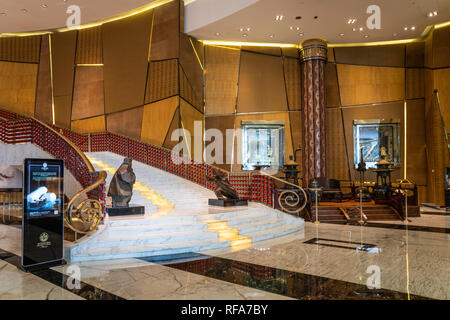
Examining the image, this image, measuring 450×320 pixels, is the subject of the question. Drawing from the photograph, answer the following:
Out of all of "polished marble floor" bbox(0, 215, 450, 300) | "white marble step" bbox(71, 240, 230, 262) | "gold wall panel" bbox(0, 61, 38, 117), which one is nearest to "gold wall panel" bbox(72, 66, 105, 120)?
"gold wall panel" bbox(0, 61, 38, 117)

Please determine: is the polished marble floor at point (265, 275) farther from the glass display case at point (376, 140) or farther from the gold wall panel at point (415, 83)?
the gold wall panel at point (415, 83)

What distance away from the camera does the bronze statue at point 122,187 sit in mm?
5461

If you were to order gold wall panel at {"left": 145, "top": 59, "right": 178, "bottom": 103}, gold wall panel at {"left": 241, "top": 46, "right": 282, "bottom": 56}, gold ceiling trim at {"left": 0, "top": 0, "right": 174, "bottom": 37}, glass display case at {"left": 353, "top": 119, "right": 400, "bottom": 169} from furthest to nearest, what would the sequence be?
gold wall panel at {"left": 241, "top": 46, "right": 282, "bottom": 56} < glass display case at {"left": 353, "top": 119, "right": 400, "bottom": 169} < gold ceiling trim at {"left": 0, "top": 0, "right": 174, "bottom": 37} < gold wall panel at {"left": 145, "top": 59, "right": 178, "bottom": 103}

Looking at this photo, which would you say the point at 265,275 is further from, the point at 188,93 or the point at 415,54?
the point at 415,54

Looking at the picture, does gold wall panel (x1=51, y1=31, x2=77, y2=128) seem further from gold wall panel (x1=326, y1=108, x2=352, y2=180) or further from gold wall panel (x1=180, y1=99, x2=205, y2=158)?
gold wall panel (x1=326, y1=108, x2=352, y2=180)

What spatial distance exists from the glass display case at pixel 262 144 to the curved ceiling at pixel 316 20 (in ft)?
9.85

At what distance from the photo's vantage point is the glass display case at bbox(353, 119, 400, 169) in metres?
11.2

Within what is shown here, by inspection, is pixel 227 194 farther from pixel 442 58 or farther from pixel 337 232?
pixel 442 58

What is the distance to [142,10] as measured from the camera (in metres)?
11.0

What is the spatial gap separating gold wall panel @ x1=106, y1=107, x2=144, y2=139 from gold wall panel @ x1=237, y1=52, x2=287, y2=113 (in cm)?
356

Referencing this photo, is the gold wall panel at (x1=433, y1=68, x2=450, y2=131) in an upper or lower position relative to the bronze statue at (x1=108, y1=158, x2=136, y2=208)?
upper

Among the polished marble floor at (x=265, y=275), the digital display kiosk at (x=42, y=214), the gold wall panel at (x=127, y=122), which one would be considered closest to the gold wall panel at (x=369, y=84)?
the gold wall panel at (x=127, y=122)

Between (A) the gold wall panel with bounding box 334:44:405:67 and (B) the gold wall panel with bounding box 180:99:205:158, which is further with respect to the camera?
(A) the gold wall panel with bounding box 334:44:405:67

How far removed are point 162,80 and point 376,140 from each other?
7.60 meters
